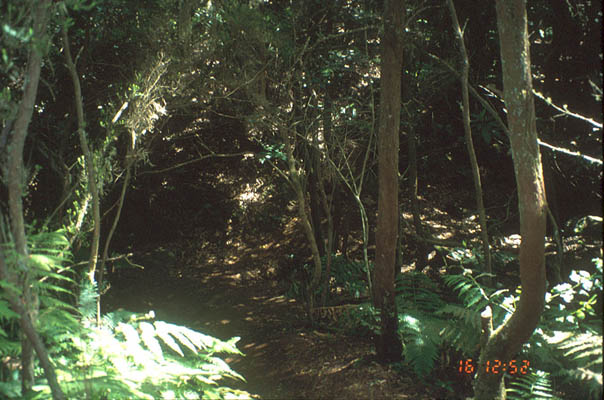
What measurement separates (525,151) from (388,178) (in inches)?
66.8

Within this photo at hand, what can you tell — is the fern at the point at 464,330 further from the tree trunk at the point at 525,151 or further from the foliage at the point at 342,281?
the foliage at the point at 342,281

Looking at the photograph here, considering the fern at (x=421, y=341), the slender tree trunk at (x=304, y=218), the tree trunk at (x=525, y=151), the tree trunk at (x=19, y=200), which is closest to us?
the tree trunk at (x=19, y=200)

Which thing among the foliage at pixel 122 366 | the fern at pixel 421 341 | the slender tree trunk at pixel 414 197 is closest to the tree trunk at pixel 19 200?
the foliage at pixel 122 366

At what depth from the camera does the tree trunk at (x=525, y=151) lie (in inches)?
129

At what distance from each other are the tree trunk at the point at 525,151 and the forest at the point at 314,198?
13 mm

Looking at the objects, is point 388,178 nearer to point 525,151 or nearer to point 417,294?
point 417,294

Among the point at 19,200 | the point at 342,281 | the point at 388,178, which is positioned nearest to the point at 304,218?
the point at 342,281

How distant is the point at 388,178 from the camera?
484 centimetres

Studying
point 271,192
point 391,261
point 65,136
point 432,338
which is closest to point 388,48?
point 391,261

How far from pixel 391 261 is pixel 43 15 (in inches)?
146

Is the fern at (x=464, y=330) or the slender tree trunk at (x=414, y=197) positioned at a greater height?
the slender tree trunk at (x=414, y=197)

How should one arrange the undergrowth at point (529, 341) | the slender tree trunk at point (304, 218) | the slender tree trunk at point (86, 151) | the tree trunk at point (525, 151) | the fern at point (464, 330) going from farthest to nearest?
the slender tree trunk at point (304, 218), the fern at point (464, 330), the slender tree trunk at point (86, 151), the undergrowth at point (529, 341), the tree trunk at point (525, 151)

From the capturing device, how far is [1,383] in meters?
2.92

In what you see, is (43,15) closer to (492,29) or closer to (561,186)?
(492,29)
